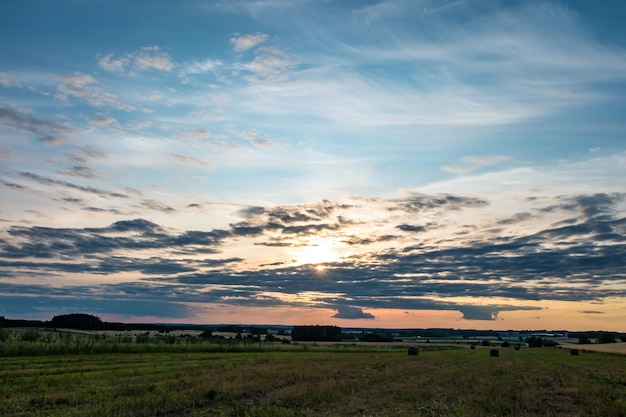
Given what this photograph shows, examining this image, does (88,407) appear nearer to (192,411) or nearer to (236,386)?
(192,411)

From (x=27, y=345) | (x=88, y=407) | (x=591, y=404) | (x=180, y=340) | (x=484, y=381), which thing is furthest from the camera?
(x=180, y=340)

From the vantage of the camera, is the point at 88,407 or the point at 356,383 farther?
the point at 356,383

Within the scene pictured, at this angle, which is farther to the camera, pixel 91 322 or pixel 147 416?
pixel 91 322

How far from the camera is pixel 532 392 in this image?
82.1ft

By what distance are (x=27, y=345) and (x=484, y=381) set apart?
43.4 metres

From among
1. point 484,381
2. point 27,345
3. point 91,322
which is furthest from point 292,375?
point 91,322

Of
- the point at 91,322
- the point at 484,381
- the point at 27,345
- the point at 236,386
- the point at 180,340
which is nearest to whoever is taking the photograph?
the point at 236,386

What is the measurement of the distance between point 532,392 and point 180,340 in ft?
206

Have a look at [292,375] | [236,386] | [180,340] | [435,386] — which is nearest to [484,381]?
[435,386]

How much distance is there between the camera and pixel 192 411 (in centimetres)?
1856

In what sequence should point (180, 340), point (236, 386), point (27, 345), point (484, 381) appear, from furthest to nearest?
point (180, 340) → point (27, 345) → point (484, 381) → point (236, 386)

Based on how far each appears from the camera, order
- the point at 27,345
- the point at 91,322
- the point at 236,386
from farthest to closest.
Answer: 1. the point at 91,322
2. the point at 27,345
3. the point at 236,386

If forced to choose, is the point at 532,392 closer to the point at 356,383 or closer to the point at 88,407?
the point at 356,383

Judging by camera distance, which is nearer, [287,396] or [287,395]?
[287,396]
